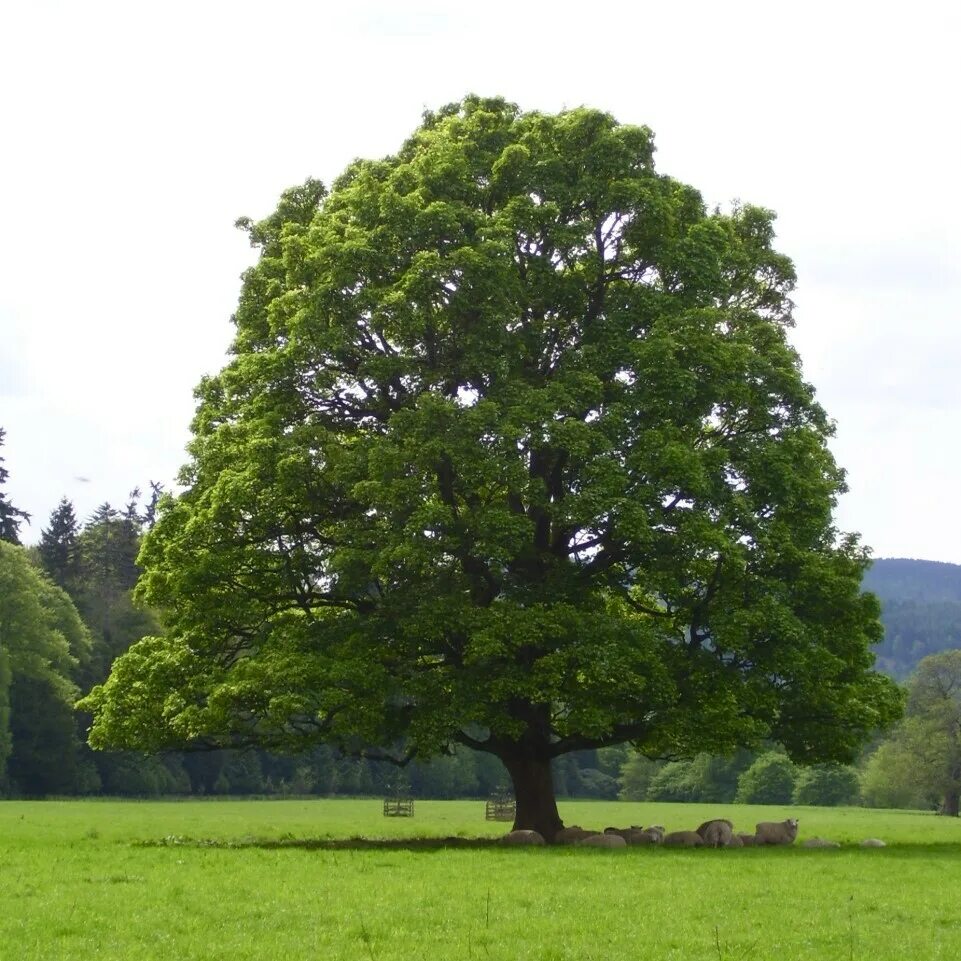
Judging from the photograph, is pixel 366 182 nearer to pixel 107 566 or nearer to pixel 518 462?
pixel 518 462

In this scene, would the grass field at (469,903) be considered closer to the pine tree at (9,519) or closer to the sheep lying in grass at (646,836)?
the sheep lying in grass at (646,836)

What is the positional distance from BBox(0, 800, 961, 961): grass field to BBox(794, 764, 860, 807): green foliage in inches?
3173

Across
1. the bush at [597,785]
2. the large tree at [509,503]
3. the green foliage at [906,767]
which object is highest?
the large tree at [509,503]

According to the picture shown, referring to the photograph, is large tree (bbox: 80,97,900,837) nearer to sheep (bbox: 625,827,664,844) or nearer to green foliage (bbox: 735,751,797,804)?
sheep (bbox: 625,827,664,844)

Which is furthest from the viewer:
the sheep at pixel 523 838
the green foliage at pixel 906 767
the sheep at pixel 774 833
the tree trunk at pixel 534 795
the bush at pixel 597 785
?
the bush at pixel 597 785

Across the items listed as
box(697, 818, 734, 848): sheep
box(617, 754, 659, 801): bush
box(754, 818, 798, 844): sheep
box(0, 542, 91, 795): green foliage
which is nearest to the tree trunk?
box(697, 818, 734, 848): sheep

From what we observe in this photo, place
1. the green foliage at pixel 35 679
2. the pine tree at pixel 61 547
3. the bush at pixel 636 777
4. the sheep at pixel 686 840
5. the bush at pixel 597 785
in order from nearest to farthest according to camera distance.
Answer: the sheep at pixel 686 840
the green foliage at pixel 35 679
the pine tree at pixel 61 547
the bush at pixel 636 777
the bush at pixel 597 785

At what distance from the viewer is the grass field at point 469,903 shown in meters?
13.8

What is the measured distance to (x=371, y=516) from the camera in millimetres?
29844

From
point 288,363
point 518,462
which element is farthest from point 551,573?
point 288,363

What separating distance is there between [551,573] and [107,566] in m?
79.6

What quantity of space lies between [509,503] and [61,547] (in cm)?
7394

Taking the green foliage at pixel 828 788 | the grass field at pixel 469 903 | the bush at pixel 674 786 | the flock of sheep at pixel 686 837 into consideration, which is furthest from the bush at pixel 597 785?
the grass field at pixel 469 903

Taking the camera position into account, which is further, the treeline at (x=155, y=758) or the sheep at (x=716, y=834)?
the treeline at (x=155, y=758)
